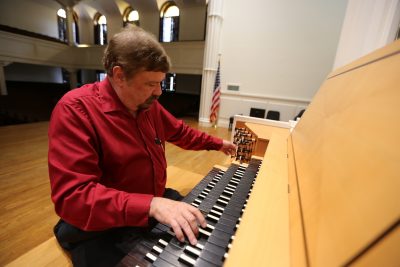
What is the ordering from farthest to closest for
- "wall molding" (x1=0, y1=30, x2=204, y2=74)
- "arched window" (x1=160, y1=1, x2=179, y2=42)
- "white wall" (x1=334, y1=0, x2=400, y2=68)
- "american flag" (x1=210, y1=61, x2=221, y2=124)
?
"arched window" (x1=160, y1=1, x2=179, y2=42) → "wall molding" (x1=0, y1=30, x2=204, y2=74) → "american flag" (x1=210, y1=61, x2=221, y2=124) → "white wall" (x1=334, y1=0, x2=400, y2=68)

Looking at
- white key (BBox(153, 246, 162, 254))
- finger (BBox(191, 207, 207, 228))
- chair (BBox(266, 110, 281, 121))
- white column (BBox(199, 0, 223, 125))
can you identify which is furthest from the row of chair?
white key (BBox(153, 246, 162, 254))

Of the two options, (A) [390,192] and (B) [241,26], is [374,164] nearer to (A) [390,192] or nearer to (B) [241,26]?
(A) [390,192]

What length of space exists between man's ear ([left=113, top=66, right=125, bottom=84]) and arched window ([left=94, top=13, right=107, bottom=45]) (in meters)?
13.3

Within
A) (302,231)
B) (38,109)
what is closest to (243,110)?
(302,231)

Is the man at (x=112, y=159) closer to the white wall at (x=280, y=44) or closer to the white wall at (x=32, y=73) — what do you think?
the white wall at (x=280, y=44)

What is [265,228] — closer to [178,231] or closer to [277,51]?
[178,231]

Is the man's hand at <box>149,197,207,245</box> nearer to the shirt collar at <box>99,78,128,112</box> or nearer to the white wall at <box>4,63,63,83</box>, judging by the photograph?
the shirt collar at <box>99,78,128,112</box>

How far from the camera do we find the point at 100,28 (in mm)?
12102

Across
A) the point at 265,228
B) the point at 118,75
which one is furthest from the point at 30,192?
the point at 265,228

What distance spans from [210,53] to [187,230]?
20.5ft

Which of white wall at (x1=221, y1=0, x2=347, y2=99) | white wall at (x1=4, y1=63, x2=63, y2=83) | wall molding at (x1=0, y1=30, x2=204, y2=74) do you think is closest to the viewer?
white wall at (x1=221, y1=0, x2=347, y2=99)

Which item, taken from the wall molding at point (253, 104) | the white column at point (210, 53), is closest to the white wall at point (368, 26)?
the wall molding at point (253, 104)

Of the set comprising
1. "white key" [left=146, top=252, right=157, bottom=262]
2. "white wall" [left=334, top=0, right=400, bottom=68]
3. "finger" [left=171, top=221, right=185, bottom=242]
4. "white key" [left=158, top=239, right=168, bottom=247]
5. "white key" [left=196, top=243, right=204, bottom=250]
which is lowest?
"white key" [left=146, top=252, right=157, bottom=262]

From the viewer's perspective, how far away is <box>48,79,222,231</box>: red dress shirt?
2.45 feet
